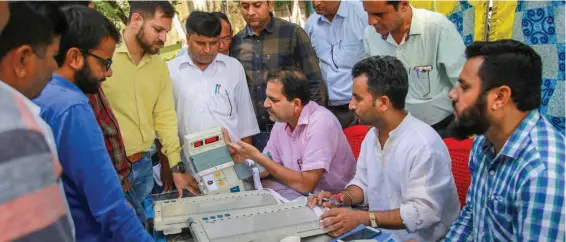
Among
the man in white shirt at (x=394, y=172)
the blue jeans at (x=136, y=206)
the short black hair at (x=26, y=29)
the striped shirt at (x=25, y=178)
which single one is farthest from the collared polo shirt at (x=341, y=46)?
the striped shirt at (x=25, y=178)

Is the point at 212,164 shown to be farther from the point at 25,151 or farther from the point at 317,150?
the point at 25,151

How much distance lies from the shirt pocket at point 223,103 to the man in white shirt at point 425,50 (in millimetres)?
936

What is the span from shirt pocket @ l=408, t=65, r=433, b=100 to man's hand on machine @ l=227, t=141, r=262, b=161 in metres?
0.95

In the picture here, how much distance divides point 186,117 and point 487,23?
1823mm

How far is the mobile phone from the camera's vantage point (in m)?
1.68

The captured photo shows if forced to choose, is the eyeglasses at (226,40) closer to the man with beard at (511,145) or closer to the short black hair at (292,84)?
the short black hair at (292,84)

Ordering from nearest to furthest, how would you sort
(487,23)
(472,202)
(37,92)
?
(37,92)
(472,202)
(487,23)

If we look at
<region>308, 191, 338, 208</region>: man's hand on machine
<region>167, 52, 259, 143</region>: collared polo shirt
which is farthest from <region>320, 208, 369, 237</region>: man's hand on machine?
<region>167, 52, 259, 143</region>: collared polo shirt

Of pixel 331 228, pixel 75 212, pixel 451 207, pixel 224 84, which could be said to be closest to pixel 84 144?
Answer: pixel 75 212

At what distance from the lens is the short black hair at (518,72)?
4.74 ft

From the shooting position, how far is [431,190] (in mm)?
1895

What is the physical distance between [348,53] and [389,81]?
1.18 metres

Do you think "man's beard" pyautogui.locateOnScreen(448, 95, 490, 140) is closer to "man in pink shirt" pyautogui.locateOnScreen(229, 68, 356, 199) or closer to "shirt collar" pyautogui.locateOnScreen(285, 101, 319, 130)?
"man in pink shirt" pyautogui.locateOnScreen(229, 68, 356, 199)

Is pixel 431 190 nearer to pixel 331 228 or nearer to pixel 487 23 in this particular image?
pixel 331 228
